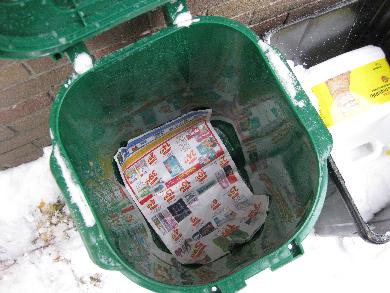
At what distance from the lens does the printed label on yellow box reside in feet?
4.28

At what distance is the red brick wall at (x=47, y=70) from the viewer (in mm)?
1045

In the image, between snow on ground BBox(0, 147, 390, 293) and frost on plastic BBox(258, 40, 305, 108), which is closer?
frost on plastic BBox(258, 40, 305, 108)

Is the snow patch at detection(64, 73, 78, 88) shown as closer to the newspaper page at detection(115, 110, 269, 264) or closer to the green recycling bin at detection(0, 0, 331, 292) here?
the green recycling bin at detection(0, 0, 331, 292)

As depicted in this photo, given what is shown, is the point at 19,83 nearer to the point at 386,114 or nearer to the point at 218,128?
the point at 218,128

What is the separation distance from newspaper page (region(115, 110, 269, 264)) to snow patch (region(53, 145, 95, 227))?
324mm

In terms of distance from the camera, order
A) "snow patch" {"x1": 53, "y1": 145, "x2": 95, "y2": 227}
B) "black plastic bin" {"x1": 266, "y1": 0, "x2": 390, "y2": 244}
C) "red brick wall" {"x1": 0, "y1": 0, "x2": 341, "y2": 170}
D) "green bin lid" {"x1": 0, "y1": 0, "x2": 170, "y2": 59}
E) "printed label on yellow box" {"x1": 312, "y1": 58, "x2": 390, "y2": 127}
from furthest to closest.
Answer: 1. "printed label on yellow box" {"x1": 312, "y1": 58, "x2": 390, "y2": 127}
2. "black plastic bin" {"x1": 266, "y1": 0, "x2": 390, "y2": 244}
3. "red brick wall" {"x1": 0, "y1": 0, "x2": 341, "y2": 170}
4. "snow patch" {"x1": 53, "y1": 145, "x2": 95, "y2": 227}
5. "green bin lid" {"x1": 0, "y1": 0, "x2": 170, "y2": 59}

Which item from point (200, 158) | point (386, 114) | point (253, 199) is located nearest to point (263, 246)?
point (253, 199)

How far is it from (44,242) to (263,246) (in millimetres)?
731

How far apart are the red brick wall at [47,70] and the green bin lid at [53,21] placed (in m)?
0.18

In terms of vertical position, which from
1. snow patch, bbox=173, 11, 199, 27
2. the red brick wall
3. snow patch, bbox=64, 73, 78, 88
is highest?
the red brick wall

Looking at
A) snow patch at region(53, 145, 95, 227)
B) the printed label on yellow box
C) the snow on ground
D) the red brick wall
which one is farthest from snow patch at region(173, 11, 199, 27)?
the snow on ground

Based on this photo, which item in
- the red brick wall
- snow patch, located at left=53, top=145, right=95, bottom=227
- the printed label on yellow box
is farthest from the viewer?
the printed label on yellow box

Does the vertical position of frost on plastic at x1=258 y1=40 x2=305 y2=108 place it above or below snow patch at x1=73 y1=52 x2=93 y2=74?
below

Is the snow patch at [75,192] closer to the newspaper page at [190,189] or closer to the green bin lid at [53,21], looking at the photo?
the green bin lid at [53,21]
